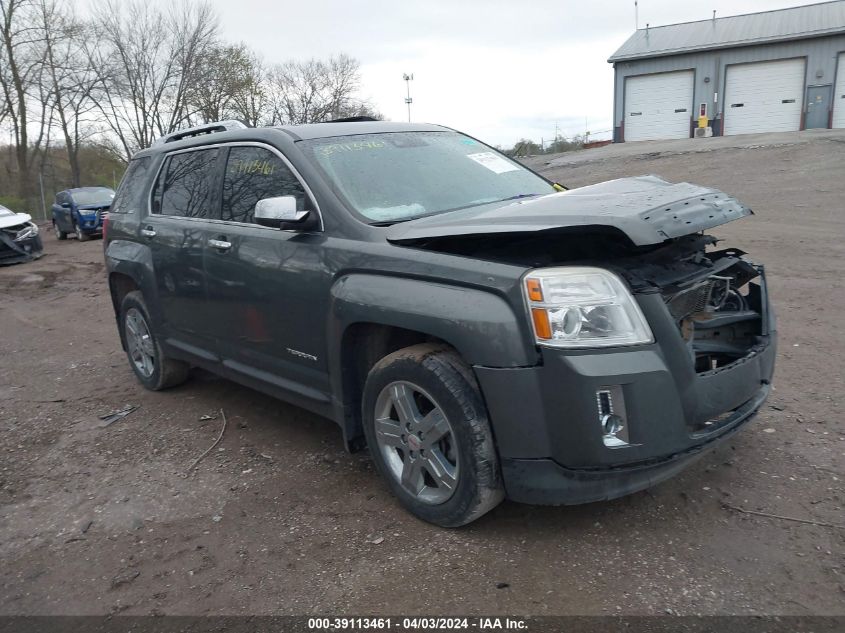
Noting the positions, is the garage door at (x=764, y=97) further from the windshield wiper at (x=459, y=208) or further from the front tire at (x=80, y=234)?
the windshield wiper at (x=459, y=208)

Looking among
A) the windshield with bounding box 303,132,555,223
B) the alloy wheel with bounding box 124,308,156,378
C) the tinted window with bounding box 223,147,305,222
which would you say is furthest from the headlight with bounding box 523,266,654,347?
the alloy wheel with bounding box 124,308,156,378

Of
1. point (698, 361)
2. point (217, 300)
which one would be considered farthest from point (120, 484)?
point (698, 361)

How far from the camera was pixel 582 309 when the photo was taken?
2.67m

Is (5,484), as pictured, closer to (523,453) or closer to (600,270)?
(523,453)

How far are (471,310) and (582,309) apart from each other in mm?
438

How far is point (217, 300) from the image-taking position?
427 centimetres

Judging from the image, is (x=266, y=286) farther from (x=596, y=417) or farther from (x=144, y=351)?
(x=144, y=351)

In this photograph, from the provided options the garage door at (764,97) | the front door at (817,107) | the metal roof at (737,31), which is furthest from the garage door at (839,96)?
the metal roof at (737,31)

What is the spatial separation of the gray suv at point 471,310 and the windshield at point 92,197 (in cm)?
1710

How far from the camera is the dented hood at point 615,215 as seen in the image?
2.60m

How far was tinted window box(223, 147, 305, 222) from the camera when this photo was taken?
3.82m

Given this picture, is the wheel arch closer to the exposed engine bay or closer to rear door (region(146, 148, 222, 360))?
the exposed engine bay

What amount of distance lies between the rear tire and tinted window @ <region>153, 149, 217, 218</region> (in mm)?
833

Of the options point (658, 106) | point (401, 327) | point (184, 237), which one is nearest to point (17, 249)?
point (184, 237)
